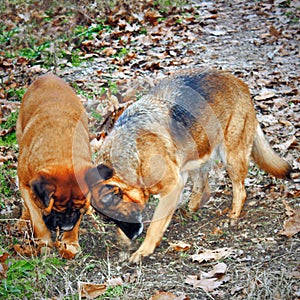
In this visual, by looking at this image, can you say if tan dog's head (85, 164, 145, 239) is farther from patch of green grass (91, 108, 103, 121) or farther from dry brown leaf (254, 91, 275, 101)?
dry brown leaf (254, 91, 275, 101)

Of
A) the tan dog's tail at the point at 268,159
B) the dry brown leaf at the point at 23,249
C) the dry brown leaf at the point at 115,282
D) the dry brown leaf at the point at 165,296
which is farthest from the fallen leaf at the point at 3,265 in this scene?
the tan dog's tail at the point at 268,159

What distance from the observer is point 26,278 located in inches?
195

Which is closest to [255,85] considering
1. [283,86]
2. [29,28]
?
[283,86]

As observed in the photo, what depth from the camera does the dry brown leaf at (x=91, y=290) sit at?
15.5ft

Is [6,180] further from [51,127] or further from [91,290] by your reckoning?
[91,290]

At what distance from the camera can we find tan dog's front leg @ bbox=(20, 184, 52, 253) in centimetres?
564

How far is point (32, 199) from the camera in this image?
5.62m

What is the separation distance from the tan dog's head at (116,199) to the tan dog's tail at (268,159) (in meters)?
1.71

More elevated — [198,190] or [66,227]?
[66,227]

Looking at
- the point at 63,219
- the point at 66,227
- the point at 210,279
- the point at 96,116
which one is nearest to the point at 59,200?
the point at 63,219

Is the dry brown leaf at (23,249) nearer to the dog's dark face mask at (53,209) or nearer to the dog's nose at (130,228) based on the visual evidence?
the dog's dark face mask at (53,209)

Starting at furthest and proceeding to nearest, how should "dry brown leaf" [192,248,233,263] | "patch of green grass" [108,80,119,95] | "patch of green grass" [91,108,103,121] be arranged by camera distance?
"patch of green grass" [108,80,119,95]
"patch of green grass" [91,108,103,121]
"dry brown leaf" [192,248,233,263]

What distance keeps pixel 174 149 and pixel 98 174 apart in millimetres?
1098

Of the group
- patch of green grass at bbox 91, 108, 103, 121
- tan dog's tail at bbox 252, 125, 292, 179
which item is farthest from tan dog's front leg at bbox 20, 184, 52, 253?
patch of green grass at bbox 91, 108, 103, 121
